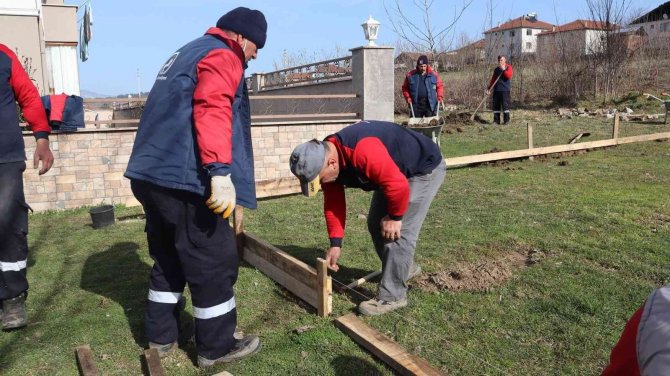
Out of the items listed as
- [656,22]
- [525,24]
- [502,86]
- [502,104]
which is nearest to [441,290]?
[502,86]

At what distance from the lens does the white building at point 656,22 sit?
20828mm

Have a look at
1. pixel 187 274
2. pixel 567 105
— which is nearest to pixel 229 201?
pixel 187 274

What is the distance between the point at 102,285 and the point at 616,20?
19603 millimetres

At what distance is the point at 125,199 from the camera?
28.3 feet

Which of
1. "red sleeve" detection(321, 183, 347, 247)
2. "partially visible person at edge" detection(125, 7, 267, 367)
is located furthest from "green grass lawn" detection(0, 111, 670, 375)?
"red sleeve" detection(321, 183, 347, 247)

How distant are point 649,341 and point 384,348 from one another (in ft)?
7.13

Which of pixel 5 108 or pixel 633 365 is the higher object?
pixel 5 108

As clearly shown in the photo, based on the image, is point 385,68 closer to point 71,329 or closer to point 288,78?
point 288,78

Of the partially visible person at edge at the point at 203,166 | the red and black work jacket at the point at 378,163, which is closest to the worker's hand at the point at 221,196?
the partially visible person at edge at the point at 203,166

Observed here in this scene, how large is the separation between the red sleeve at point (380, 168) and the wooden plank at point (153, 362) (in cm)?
164

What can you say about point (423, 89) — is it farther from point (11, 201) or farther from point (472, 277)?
point (11, 201)

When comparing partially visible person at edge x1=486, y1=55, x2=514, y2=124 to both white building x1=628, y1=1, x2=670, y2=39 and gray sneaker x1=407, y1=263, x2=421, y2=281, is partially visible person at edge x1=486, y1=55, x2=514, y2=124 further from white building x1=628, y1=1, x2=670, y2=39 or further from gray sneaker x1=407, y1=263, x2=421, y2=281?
gray sneaker x1=407, y1=263, x2=421, y2=281

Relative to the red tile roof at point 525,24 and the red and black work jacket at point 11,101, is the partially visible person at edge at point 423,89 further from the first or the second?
the red tile roof at point 525,24

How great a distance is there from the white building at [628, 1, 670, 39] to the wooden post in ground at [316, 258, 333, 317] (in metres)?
20.2
